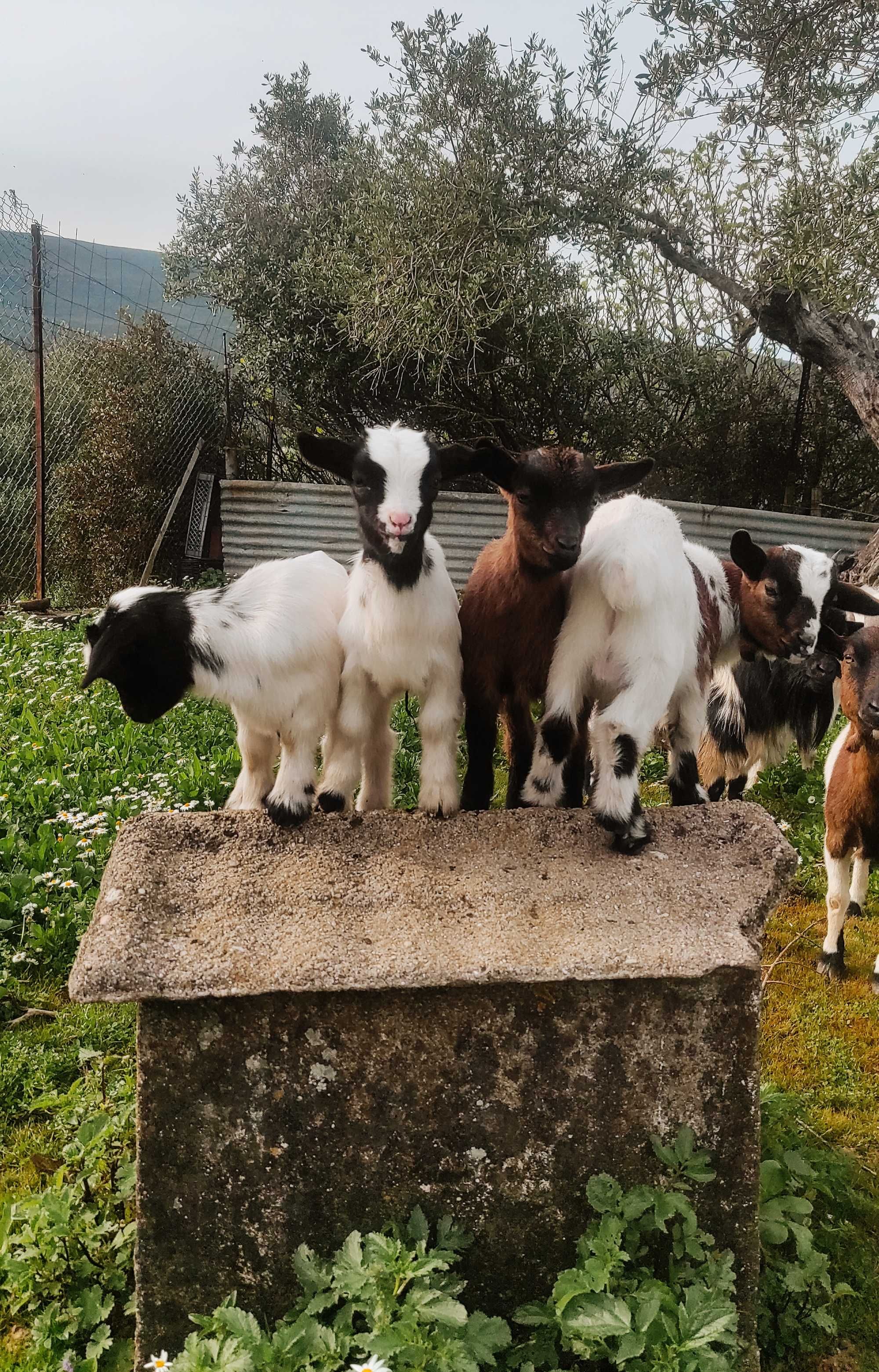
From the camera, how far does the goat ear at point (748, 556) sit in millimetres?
2512

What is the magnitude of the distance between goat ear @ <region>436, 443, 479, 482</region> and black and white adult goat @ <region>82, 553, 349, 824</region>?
20.3 inches

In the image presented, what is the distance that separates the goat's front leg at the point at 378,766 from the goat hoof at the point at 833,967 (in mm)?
2175

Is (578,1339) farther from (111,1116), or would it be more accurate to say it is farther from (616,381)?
(616,381)

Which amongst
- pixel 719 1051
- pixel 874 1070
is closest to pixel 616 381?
pixel 874 1070

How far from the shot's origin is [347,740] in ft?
7.93

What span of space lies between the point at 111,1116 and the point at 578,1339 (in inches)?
58.2

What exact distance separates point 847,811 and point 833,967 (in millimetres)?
713

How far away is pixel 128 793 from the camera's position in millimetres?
4461

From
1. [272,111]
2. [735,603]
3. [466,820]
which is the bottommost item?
[466,820]

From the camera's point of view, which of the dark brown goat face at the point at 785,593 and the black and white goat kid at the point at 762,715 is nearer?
the dark brown goat face at the point at 785,593

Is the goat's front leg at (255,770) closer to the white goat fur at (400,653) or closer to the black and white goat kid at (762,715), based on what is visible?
the white goat fur at (400,653)

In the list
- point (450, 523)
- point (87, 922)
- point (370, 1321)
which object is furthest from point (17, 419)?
point (370, 1321)

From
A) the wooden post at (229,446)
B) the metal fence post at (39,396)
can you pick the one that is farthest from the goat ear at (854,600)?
the wooden post at (229,446)

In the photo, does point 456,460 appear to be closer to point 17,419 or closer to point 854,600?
point 854,600
